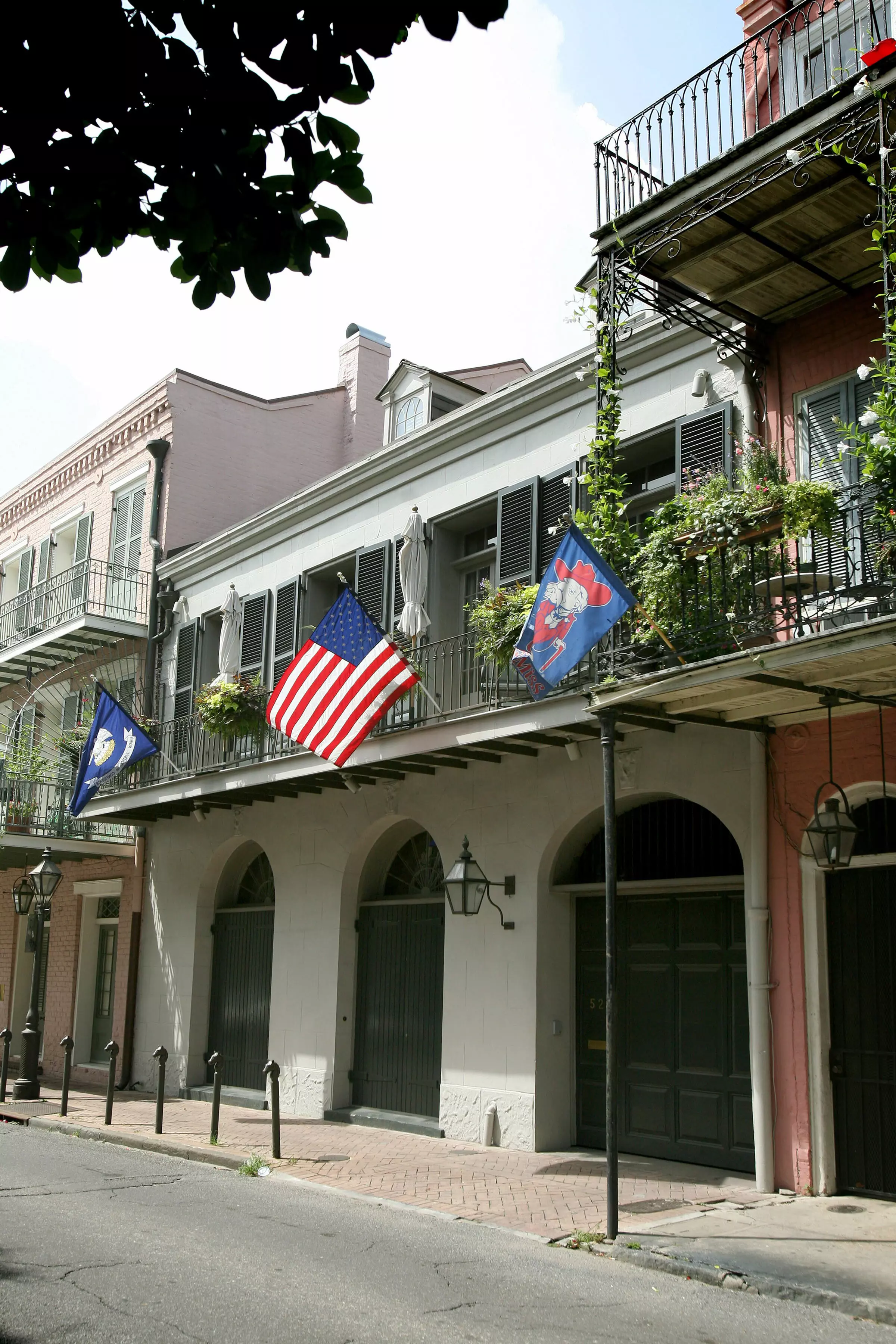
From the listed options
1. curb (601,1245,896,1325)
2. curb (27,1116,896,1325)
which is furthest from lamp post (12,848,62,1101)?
curb (601,1245,896,1325)

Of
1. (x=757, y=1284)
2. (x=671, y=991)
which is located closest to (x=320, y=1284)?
(x=757, y=1284)

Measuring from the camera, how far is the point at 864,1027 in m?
9.52

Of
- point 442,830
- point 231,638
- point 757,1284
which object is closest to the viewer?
point 757,1284

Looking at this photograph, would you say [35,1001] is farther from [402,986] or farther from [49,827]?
[402,986]

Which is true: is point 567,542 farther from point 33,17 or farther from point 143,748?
point 143,748

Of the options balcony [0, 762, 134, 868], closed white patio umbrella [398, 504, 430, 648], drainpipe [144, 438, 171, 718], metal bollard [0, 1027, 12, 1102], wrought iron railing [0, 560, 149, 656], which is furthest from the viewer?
wrought iron railing [0, 560, 149, 656]

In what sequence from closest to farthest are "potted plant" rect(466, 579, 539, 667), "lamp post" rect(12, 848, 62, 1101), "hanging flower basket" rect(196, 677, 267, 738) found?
"potted plant" rect(466, 579, 539, 667)
"hanging flower basket" rect(196, 677, 267, 738)
"lamp post" rect(12, 848, 62, 1101)

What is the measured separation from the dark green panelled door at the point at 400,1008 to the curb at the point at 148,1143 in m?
2.58

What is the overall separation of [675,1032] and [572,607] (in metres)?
4.32

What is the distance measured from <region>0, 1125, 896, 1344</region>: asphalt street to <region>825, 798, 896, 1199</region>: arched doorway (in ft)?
8.74

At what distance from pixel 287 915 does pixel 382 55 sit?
13.0 metres

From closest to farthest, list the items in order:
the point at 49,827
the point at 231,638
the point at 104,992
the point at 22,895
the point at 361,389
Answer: the point at 231,638 < the point at 49,827 < the point at 22,895 < the point at 104,992 < the point at 361,389

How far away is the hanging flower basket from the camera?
52.2 ft

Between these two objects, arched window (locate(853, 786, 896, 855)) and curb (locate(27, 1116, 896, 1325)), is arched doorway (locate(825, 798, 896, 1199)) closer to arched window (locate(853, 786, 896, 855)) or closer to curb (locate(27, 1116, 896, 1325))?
arched window (locate(853, 786, 896, 855))
